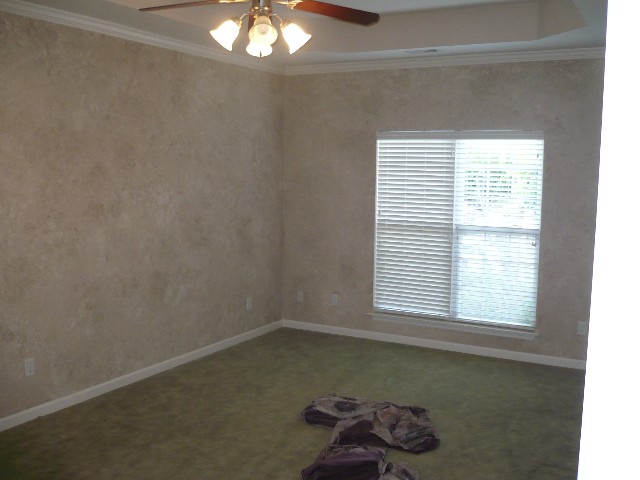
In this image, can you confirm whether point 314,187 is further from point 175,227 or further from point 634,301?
point 634,301

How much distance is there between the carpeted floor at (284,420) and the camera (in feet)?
11.8

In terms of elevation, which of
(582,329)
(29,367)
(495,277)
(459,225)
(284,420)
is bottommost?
(284,420)

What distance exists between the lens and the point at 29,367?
4.14 m

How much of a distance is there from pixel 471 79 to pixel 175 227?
2.94m

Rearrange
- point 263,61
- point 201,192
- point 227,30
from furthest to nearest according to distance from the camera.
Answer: point 263,61, point 201,192, point 227,30

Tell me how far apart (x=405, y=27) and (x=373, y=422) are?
3324 millimetres

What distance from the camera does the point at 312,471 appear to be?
3.45 m

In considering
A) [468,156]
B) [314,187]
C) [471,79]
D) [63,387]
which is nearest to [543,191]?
[468,156]

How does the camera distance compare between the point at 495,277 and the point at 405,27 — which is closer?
the point at 405,27

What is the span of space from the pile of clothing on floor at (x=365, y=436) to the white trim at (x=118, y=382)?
1493mm

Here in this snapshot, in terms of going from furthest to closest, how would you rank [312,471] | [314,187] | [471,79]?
[314,187] < [471,79] < [312,471]

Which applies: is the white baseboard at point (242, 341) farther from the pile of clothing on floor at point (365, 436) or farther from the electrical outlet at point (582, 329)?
the pile of clothing on floor at point (365, 436)

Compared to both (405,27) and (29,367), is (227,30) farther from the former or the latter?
(405,27)

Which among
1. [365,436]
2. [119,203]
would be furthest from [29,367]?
[365,436]
